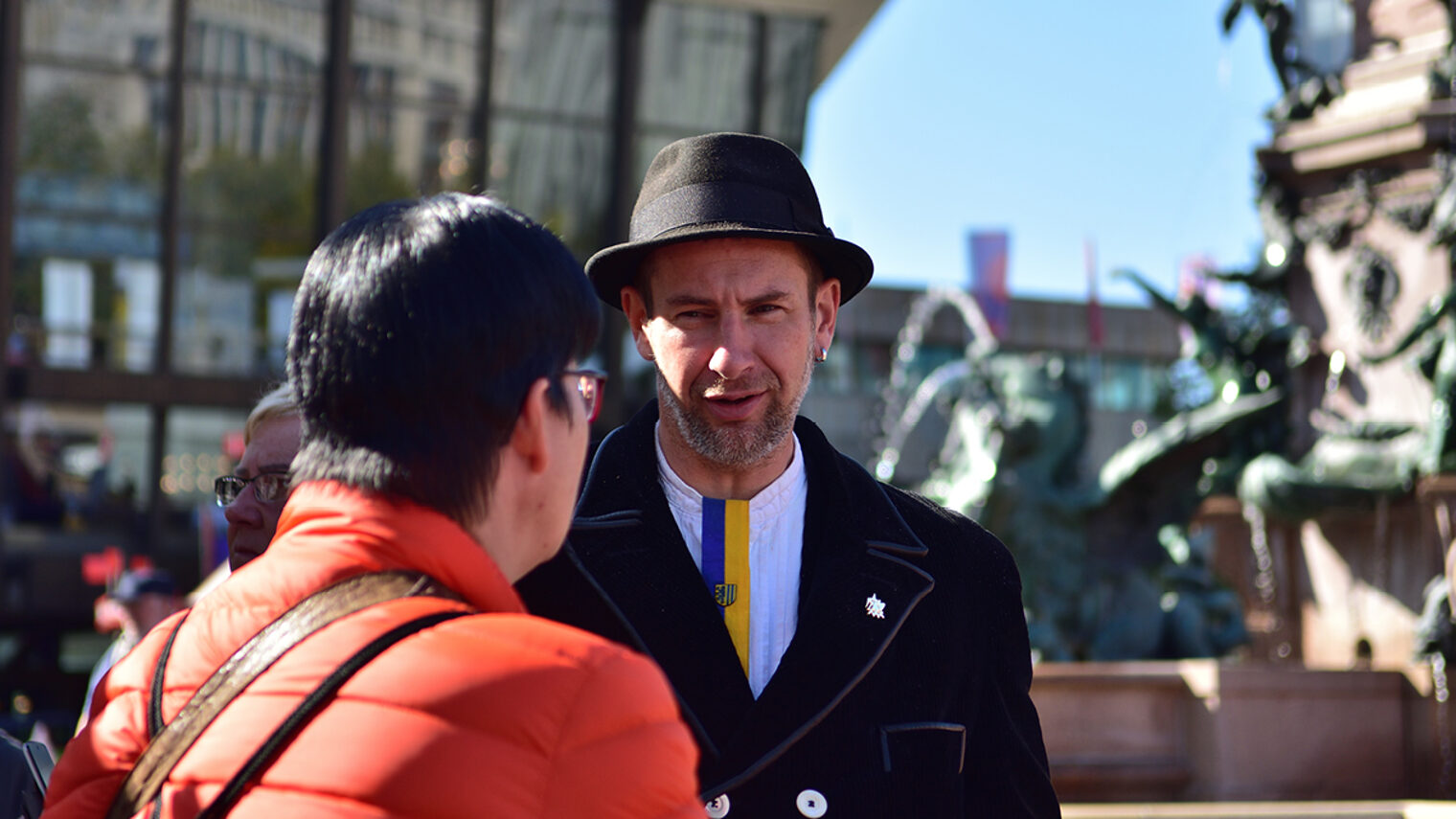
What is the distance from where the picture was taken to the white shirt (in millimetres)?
2609

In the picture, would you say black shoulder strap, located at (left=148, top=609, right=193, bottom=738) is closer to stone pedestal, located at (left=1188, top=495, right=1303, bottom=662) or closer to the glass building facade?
stone pedestal, located at (left=1188, top=495, right=1303, bottom=662)

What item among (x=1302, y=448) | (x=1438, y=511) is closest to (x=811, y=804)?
(x=1438, y=511)

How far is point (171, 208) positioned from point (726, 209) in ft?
74.0

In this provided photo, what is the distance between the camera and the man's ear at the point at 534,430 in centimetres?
147

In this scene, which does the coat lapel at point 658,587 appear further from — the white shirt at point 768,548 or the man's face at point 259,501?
the man's face at point 259,501

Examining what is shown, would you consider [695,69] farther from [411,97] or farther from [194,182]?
[194,182]

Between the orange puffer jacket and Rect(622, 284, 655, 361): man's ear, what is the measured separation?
1505 mm

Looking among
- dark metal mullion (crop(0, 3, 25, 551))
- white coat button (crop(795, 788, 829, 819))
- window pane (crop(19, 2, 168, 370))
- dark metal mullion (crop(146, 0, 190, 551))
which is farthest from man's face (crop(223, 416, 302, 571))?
dark metal mullion (crop(146, 0, 190, 551))

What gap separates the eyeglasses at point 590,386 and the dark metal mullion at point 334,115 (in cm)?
2304

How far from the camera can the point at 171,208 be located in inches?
928

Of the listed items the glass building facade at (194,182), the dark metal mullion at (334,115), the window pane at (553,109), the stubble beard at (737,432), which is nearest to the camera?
the stubble beard at (737,432)

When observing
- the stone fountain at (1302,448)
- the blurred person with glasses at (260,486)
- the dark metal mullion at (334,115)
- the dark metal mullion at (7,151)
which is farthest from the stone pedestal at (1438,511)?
the dark metal mullion at (7,151)

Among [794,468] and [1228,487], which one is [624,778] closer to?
[794,468]

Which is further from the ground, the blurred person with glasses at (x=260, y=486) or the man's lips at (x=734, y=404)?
the man's lips at (x=734, y=404)
